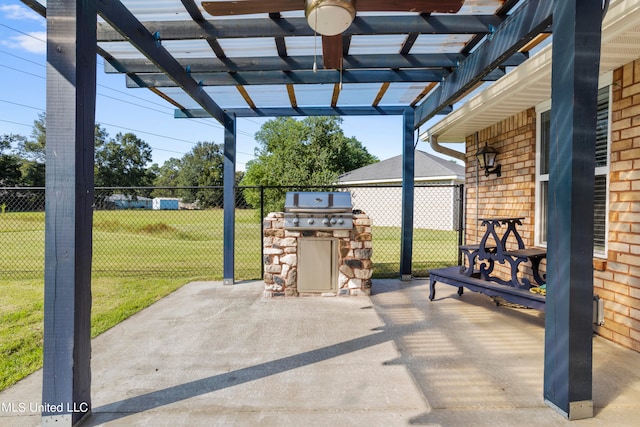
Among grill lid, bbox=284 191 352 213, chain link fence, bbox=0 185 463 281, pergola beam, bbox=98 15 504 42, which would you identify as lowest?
chain link fence, bbox=0 185 463 281

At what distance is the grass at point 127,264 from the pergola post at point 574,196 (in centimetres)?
339

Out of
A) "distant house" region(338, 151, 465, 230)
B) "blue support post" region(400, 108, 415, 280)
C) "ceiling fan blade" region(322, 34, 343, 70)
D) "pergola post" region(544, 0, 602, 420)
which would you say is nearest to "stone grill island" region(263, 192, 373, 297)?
"blue support post" region(400, 108, 415, 280)

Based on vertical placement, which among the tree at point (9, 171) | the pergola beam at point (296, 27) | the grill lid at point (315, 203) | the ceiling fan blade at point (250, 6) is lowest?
the grill lid at point (315, 203)

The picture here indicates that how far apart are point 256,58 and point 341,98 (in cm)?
157

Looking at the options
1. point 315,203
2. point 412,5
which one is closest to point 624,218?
point 412,5

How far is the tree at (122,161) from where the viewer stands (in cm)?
3266

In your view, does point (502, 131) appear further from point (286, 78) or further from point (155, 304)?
point (155, 304)

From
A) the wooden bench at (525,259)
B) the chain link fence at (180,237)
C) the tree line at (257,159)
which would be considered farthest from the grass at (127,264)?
the wooden bench at (525,259)

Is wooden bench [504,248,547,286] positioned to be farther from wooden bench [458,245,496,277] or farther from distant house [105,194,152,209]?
distant house [105,194,152,209]

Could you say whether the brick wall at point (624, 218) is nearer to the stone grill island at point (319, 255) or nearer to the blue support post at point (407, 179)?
the stone grill island at point (319, 255)

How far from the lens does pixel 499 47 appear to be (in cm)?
268

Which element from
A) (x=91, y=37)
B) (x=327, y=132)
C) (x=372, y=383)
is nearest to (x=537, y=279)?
(x=372, y=383)

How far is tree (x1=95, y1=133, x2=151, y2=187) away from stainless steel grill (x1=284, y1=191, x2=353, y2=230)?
1313 inches

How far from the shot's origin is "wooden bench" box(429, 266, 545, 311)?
9.97ft
